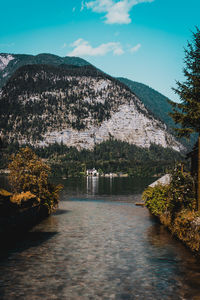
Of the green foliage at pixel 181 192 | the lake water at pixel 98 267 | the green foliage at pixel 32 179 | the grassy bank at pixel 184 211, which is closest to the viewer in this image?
the lake water at pixel 98 267

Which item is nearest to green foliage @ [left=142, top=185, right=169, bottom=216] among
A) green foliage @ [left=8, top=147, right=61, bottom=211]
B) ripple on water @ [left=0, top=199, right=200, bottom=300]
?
ripple on water @ [left=0, top=199, right=200, bottom=300]

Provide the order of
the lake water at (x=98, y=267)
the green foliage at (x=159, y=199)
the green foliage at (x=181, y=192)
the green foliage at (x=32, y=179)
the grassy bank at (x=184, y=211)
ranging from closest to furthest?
the lake water at (x=98, y=267)
the grassy bank at (x=184, y=211)
the green foliage at (x=181, y=192)
the green foliage at (x=159, y=199)
the green foliage at (x=32, y=179)

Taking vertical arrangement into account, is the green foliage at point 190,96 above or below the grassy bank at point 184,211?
above

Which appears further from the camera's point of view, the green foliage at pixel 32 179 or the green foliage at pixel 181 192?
the green foliage at pixel 32 179

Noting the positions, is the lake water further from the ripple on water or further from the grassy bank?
the grassy bank

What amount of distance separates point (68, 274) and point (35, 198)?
21207mm

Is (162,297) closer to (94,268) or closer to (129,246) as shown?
(94,268)

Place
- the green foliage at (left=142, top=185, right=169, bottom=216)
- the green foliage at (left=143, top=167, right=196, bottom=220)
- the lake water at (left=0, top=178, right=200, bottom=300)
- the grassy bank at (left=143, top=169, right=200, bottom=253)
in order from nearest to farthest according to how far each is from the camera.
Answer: the lake water at (left=0, top=178, right=200, bottom=300), the grassy bank at (left=143, top=169, right=200, bottom=253), the green foliage at (left=143, top=167, right=196, bottom=220), the green foliage at (left=142, top=185, right=169, bottom=216)

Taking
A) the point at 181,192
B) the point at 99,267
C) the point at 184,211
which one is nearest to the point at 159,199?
the point at 181,192

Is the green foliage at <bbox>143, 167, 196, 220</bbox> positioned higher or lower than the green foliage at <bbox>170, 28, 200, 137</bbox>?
lower

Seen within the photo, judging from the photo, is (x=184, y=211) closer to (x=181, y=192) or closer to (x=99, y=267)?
(x=181, y=192)

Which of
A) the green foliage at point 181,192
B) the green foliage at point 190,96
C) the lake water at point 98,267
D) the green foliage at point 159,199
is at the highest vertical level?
the green foliage at point 190,96

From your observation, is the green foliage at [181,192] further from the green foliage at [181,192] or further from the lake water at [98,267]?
the lake water at [98,267]

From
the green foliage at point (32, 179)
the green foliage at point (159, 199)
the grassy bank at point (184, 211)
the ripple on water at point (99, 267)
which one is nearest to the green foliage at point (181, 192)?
the grassy bank at point (184, 211)
